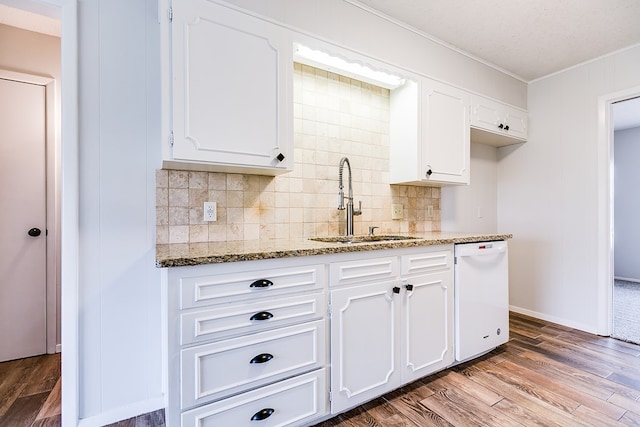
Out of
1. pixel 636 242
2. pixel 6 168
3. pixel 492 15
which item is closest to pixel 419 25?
pixel 492 15

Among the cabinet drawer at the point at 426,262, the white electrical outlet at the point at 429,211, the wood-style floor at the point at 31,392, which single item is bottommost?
the wood-style floor at the point at 31,392

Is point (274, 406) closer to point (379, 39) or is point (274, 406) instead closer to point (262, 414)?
point (262, 414)

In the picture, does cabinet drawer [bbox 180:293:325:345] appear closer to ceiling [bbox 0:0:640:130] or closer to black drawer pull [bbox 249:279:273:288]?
black drawer pull [bbox 249:279:273:288]

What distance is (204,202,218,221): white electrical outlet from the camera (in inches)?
69.3

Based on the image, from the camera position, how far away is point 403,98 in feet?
7.81

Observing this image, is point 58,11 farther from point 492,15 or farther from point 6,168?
point 492,15

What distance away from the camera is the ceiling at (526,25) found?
6.60 ft

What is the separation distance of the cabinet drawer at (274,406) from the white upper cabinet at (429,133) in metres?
1.55

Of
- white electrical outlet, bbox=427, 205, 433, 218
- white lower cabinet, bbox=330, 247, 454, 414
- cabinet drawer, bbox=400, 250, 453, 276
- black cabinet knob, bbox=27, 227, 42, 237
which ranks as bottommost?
white lower cabinet, bbox=330, 247, 454, 414

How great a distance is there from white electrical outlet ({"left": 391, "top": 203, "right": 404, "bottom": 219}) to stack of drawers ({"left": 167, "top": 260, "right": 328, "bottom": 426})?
4.03 feet

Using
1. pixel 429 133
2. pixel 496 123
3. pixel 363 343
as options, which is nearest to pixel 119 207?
pixel 363 343

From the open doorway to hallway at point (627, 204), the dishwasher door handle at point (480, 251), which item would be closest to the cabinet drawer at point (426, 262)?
the dishwasher door handle at point (480, 251)

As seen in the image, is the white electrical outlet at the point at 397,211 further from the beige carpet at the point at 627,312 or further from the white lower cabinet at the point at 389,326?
the beige carpet at the point at 627,312

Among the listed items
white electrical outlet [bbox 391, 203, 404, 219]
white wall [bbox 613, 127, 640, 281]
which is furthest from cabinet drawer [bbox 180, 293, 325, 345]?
white wall [bbox 613, 127, 640, 281]
